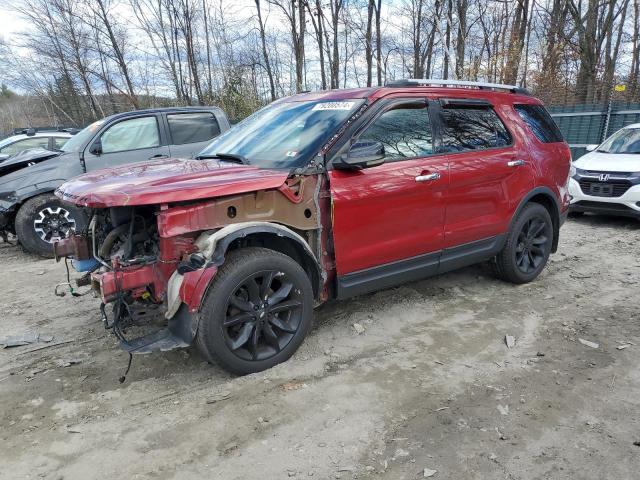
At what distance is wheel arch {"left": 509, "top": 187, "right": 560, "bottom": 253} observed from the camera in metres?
4.68

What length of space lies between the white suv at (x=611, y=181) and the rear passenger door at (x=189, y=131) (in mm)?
5825

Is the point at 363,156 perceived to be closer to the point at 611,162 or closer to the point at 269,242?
the point at 269,242

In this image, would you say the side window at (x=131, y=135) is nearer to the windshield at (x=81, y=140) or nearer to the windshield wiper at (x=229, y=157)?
the windshield at (x=81, y=140)

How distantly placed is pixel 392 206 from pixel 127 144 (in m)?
5.08

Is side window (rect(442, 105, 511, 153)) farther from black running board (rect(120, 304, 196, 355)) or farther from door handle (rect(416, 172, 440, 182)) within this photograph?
black running board (rect(120, 304, 196, 355))

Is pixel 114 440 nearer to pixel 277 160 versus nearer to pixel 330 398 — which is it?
pixel 330 398

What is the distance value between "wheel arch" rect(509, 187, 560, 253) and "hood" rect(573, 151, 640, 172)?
338 centimetres

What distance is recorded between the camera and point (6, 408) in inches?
115

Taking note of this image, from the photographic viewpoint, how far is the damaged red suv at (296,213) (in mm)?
2902

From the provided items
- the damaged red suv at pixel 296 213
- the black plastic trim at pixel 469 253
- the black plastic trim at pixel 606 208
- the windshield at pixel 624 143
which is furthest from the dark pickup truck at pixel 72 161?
the windshield at pixel 624 143

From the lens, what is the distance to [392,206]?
11.9 ft

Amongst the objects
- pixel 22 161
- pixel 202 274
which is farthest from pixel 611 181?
pixel 22 161

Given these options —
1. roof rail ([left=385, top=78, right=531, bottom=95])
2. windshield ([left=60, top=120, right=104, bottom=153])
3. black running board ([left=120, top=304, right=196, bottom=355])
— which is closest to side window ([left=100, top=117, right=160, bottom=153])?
windshield ([left=60, top=120, right=104, bottom=153])

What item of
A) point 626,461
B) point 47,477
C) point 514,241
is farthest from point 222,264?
point 514,241
